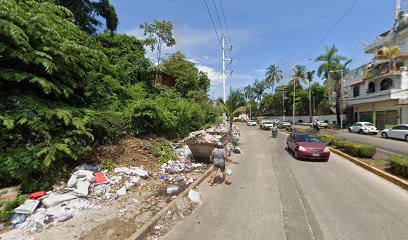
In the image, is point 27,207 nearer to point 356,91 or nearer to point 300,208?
point 300,208

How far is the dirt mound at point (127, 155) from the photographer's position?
751 centimetres

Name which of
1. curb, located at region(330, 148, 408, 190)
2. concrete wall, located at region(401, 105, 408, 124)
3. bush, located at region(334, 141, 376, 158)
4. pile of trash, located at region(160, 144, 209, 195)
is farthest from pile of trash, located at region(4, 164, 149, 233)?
concrete wall, located at region(401, 105, 408, 124)

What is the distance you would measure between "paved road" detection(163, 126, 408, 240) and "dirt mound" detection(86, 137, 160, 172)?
2.58 metres

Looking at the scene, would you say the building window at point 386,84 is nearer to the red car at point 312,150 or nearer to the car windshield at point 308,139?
the car windshield at point 308,139

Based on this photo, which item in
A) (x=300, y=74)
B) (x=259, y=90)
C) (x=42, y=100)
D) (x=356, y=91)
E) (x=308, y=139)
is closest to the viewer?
(x=42, y=100)

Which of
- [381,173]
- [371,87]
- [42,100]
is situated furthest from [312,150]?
[371,87]

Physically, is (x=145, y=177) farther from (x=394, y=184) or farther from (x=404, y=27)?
(x=404, y=27)

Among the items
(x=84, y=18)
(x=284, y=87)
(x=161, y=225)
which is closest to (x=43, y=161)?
(x=161, y=225)

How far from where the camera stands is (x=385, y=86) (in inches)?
1153

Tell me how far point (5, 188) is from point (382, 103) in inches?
1549

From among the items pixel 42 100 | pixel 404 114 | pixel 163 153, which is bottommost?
pixel 163 153

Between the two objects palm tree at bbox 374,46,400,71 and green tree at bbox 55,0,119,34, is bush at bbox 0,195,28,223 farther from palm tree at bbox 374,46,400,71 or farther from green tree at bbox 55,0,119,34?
palm tree at bbox 374,46,400,71

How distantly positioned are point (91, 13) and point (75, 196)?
16069 mm

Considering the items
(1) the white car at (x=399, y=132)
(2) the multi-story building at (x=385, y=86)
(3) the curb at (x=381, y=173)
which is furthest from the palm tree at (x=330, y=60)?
(3) the curb at (x=381, y=173)
